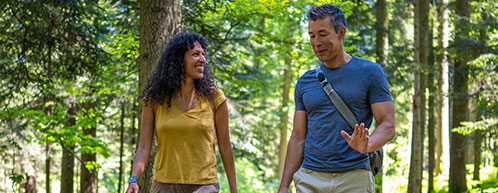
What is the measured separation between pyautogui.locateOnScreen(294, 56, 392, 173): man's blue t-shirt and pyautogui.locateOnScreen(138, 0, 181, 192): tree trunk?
123 inches

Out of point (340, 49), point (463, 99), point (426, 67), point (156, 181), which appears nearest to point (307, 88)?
point (340, 49)

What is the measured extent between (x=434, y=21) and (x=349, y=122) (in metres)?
16.6

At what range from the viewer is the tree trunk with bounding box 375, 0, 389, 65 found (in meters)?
16.4

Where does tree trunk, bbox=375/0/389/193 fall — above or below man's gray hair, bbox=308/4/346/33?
above

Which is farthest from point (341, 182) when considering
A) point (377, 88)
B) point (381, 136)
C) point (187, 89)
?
point (187, 89)

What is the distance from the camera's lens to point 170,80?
3.87 meters

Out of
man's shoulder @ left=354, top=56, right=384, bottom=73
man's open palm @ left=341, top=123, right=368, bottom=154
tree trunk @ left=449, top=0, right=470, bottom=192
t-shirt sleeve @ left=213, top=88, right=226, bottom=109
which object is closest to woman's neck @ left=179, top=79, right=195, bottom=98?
t-shirt sleeve @ left=213, top=88, right=226, bottom=109

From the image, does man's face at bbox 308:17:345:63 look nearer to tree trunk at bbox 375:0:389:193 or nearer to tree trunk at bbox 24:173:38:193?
tree trunk at bbox 375:0:389:193

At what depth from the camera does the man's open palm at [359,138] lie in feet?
9.44

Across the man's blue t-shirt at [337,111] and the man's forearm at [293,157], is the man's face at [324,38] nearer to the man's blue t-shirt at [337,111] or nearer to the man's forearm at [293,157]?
the man's blue t-shirt at [337,111]

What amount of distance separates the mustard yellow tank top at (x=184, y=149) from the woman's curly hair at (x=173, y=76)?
0.61 ft

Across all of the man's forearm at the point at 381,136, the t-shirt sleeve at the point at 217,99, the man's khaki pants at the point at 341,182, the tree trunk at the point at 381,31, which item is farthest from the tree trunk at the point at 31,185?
the man's forearm at the point at 381,136

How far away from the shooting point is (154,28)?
608cm

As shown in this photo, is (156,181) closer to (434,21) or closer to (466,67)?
(466,67)
